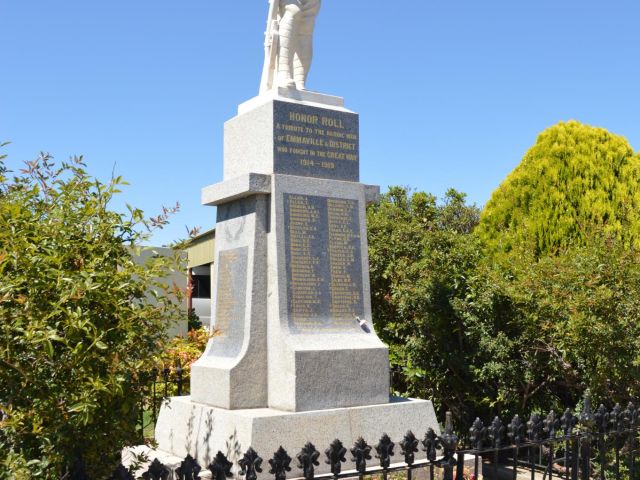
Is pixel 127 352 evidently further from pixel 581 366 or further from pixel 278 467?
pixel 581 366

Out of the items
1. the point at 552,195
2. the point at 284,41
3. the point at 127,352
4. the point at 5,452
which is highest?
the point at 284,41

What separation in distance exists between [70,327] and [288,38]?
5.26m

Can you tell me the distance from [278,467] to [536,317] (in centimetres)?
604

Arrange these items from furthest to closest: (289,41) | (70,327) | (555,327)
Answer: (555,327) < (289,41) < (70,327)

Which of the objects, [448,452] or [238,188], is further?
[238,188]

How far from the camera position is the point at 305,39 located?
8531 millimetres

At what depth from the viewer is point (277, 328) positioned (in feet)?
24.1

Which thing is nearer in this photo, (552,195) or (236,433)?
(236,433)

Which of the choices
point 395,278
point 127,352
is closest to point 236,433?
point 127,352

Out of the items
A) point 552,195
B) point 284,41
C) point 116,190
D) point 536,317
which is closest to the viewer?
point 116,190

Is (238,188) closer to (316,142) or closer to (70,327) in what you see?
(316,142)

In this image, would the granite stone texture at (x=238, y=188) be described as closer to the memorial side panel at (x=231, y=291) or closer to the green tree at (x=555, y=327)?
the memorial side panel at (x=231, y=291)

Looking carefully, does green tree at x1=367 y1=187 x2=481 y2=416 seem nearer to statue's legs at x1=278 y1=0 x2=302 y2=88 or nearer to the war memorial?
the war memorial

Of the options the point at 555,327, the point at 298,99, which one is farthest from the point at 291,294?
the point at 555,327
